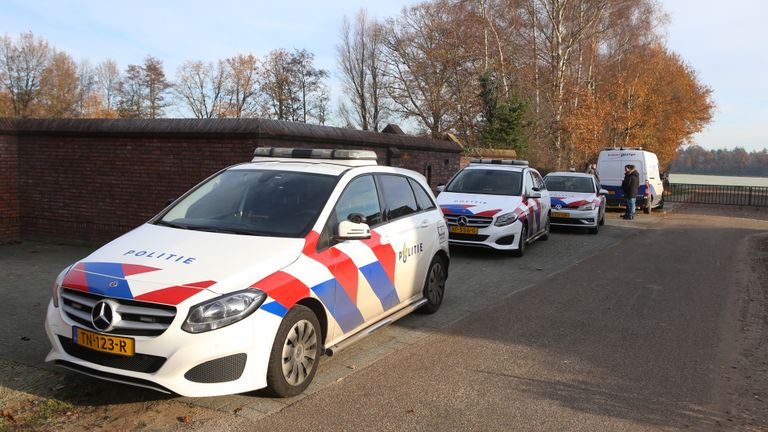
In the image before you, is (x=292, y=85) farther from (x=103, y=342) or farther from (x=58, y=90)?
(x=103, y=342)

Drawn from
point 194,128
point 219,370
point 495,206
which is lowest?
point 219,370

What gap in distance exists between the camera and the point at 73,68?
48.0 m

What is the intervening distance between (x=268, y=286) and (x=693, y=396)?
324 centimetres

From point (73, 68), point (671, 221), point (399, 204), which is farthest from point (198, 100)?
point (399, 204)

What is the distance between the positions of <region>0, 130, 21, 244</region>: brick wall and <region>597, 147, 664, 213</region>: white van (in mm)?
18283

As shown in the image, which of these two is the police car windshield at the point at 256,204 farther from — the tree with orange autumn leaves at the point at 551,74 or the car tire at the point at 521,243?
the tree with orange autumn leaves at the point at 551,74

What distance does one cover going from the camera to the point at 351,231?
474cm

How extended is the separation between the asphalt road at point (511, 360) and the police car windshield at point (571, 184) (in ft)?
21.7

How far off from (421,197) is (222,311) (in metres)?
3.35

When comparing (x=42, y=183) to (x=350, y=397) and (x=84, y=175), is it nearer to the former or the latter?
(x=84, y=175)

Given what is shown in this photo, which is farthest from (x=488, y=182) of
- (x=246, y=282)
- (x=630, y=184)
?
(x=630, y=184)

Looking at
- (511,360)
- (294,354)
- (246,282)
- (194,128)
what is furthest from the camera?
(194,128)

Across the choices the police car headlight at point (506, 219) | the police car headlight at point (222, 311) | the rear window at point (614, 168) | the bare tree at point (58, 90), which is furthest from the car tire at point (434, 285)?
the bare tree at point (58, 90)

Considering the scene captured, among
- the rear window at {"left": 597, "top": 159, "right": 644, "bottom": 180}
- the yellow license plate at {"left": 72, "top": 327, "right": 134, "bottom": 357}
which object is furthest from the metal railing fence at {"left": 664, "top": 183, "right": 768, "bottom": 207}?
the yellow license plate at {"left": 72, "top": 327, "right": 134, "bottom": 357}
